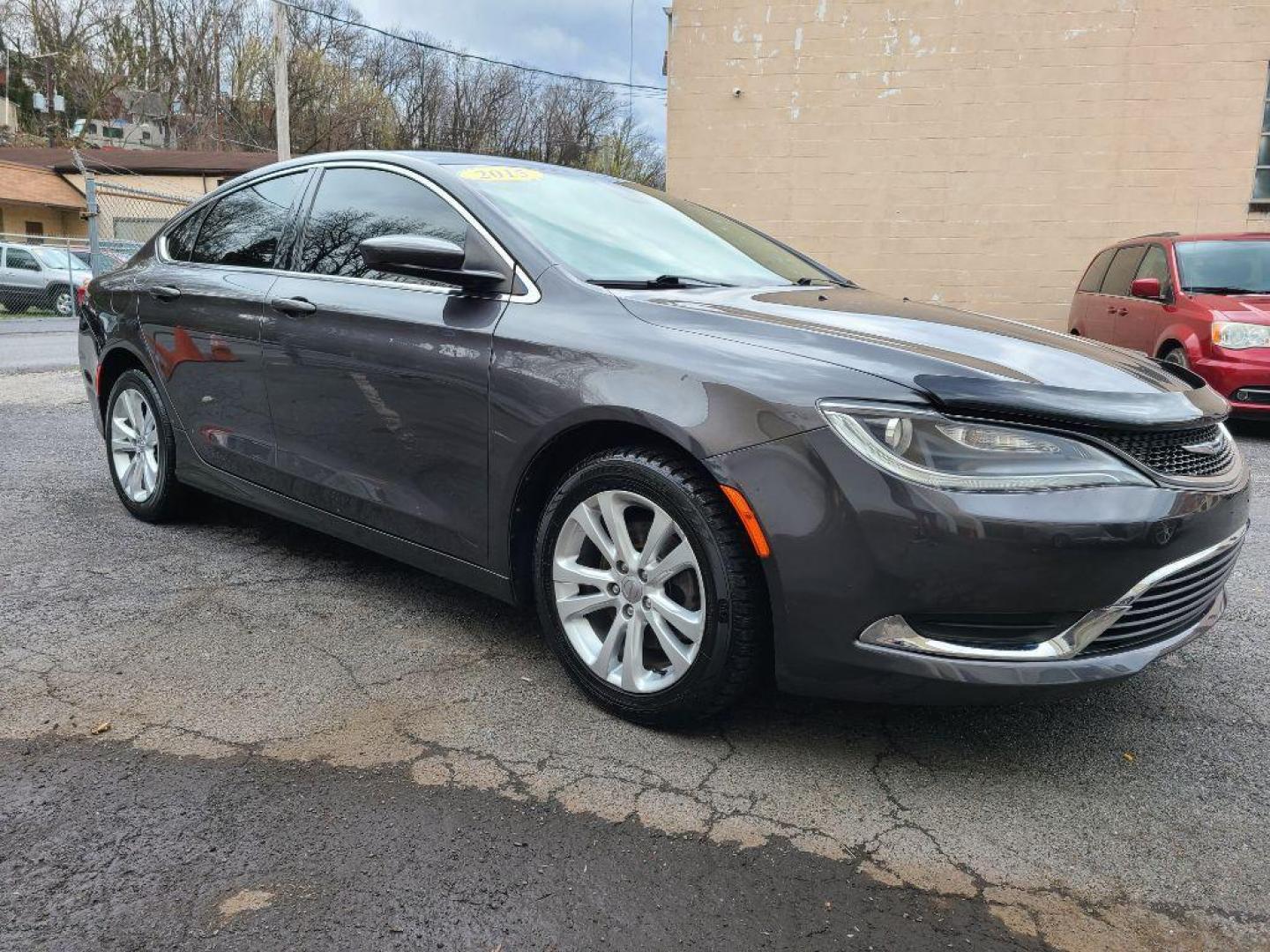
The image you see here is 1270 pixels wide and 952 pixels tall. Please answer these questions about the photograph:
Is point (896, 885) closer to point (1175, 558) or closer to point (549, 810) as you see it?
point (549, 810)

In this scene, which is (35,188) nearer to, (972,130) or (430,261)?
(972,130)

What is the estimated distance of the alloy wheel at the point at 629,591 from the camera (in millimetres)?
2506

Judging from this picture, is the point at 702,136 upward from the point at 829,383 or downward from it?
upward

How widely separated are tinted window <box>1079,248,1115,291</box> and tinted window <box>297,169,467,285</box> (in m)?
8.45

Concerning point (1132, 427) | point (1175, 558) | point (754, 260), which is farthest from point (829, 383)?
point (754, 260)

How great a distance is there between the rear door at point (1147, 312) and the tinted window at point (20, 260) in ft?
68.9

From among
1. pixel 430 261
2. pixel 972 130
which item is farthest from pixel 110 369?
pixel 972 130

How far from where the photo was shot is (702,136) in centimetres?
1448

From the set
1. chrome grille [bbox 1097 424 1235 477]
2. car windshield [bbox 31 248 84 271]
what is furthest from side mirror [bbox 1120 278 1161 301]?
car windshield [bbox 31 248 84 271]

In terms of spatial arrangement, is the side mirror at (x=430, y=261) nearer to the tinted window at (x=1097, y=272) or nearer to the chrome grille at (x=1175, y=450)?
the chrome grille at (x=1175, y=450)

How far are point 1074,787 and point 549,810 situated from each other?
1272mm

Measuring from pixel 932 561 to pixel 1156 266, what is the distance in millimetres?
7753

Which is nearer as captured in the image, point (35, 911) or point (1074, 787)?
point (35, 911)

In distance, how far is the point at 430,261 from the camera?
2879mm
